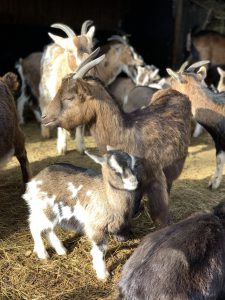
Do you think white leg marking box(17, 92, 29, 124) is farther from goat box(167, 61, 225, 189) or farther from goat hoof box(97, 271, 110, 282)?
goat hoof box(97, 271, 110, 282)

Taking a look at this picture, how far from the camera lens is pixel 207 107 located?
5.64m

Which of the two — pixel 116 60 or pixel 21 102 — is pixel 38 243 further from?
pixel 116 60

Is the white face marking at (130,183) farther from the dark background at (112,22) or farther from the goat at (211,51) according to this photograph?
the dark background at (112,22)

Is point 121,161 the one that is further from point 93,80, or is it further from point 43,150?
point 43,150

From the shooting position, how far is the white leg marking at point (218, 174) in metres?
5.71

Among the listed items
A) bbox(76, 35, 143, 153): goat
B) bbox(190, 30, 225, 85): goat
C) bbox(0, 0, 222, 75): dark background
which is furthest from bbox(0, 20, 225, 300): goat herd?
bbox(0, 0, 222, 75): dark background

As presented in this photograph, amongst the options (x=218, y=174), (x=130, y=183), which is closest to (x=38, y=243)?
(x=130, y=183)

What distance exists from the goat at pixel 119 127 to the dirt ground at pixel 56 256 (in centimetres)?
70

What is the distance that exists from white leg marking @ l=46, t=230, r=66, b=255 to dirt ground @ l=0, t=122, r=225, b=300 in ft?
0.20

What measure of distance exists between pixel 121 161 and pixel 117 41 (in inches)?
264

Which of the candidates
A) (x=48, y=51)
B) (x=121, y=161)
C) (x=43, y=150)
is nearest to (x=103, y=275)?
(x=121, y=161)

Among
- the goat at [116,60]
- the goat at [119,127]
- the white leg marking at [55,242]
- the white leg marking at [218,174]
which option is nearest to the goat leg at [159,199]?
the goat at [119,127]

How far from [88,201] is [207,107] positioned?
2.52 metres

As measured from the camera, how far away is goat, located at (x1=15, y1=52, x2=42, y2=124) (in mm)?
8375
